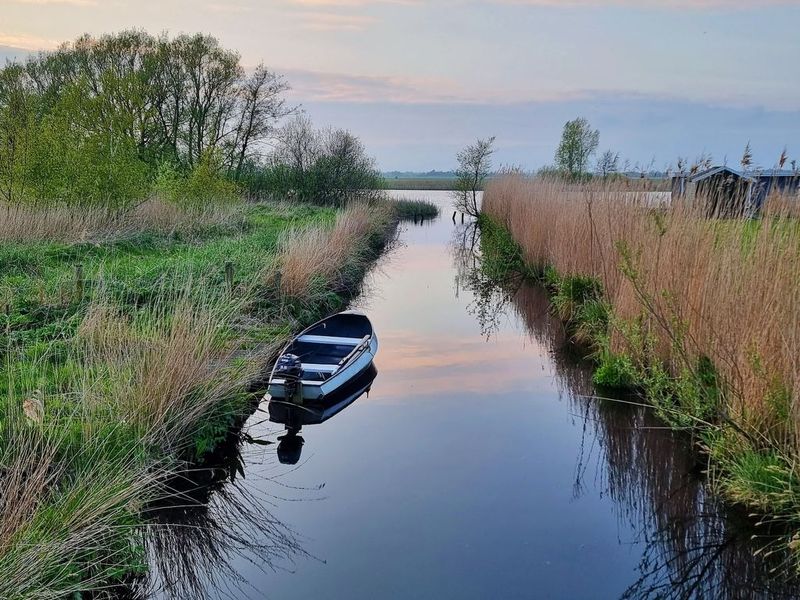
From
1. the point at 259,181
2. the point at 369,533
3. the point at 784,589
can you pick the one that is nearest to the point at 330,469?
the point at 369,533

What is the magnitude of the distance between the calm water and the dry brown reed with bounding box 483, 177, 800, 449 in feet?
2.86

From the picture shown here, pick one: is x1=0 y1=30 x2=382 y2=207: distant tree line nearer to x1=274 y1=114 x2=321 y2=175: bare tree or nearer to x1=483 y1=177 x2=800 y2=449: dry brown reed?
x1=274 y1=114 x2=321 y2=175: bare tree

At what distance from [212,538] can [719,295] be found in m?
4.27

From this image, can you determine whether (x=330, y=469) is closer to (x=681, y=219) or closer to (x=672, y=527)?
(x=672, y=527)

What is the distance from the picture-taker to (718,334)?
185 inches

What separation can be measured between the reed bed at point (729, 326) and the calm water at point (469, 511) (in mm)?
499

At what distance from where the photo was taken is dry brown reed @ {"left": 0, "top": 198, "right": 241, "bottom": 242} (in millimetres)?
11133

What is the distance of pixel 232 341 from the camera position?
6.58 metres

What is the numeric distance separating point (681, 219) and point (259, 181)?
23.0 m

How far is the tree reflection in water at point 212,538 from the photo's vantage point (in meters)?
3.97

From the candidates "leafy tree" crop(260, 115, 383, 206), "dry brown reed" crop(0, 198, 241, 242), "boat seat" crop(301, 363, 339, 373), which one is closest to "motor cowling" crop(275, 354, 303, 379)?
"boat seat" crop(301, 363, 339, 373)

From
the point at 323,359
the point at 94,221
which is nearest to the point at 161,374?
the point at 323,359

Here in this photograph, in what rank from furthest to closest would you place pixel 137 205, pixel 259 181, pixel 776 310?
pixel 259 181 < pixel 137 205 < pixel 776 310

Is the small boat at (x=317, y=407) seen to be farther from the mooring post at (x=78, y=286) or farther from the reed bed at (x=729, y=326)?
the reed bed at (x=729, y=326)
